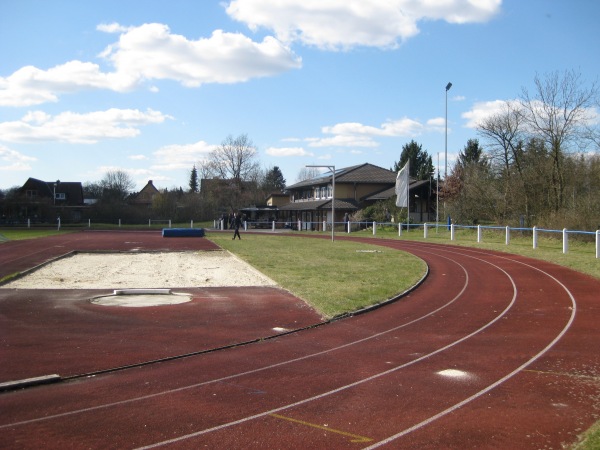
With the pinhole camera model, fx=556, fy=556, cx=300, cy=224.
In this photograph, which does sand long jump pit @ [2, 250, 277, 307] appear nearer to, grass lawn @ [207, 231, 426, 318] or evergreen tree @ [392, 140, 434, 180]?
grass lawn @ [207, 231, 426, 318]

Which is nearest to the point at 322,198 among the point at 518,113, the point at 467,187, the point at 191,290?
the point at 467,187

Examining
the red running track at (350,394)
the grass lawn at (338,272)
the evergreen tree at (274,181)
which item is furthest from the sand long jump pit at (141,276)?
the evergreen tree at (274,181)

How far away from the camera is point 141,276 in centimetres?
1889

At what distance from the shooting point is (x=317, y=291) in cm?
1507

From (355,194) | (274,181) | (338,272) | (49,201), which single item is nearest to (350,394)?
(338,272)

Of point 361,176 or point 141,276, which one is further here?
point 361,176

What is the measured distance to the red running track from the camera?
5.73 meters

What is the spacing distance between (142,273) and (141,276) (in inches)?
34.2

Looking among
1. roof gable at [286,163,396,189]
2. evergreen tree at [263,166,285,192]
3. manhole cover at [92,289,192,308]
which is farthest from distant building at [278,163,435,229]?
evergreen tree at [263,166,285,192]

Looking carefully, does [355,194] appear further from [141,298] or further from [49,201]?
[141,298]

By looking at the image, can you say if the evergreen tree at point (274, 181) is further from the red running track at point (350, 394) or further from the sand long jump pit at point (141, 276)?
the red running track at point (350, 394)

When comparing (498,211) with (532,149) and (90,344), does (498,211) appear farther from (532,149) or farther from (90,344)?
(90,344)

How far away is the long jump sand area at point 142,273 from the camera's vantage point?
17.0m

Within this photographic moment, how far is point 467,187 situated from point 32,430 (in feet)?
128
